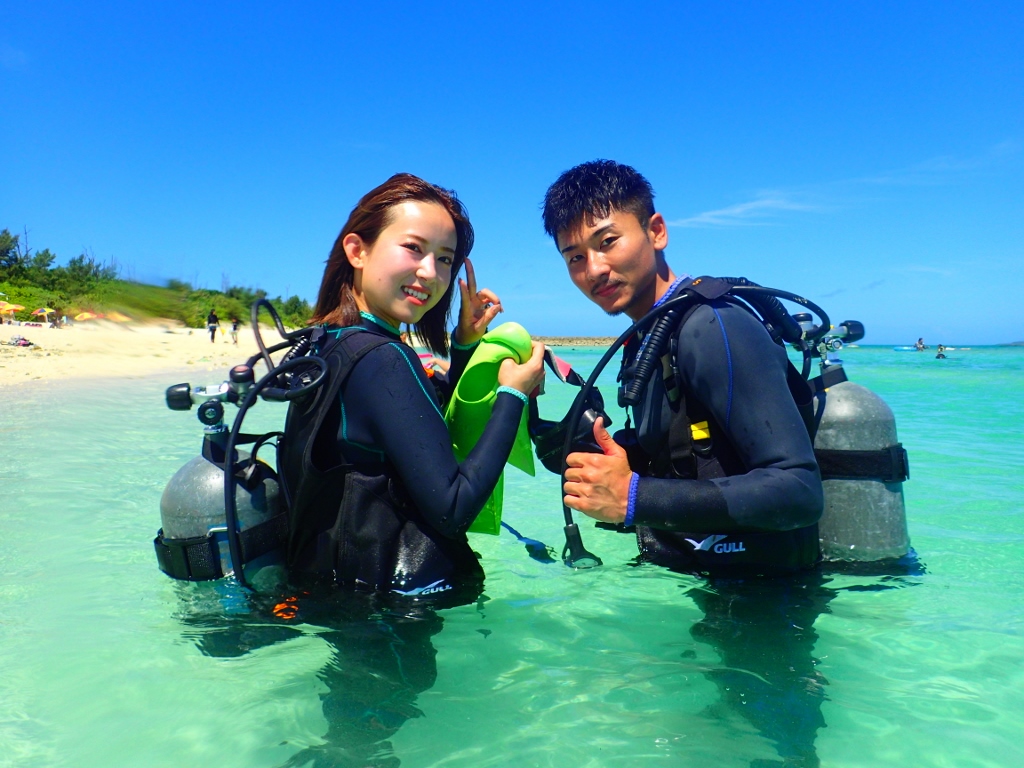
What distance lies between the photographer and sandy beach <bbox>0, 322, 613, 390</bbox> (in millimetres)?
14469

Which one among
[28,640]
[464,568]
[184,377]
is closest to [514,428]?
[464,568]

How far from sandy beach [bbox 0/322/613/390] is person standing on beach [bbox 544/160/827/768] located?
381 inches

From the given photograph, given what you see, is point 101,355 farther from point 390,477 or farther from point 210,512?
point 390,477

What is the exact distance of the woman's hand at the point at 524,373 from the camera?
2.43 metres

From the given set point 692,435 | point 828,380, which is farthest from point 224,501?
point 828,380

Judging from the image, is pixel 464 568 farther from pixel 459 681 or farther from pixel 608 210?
pixel 608 210

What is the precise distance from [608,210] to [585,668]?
171 cm

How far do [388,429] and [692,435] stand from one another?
102 centimetres

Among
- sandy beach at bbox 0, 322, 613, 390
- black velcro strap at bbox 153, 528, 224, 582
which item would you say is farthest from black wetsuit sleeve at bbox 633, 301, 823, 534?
sandy beach at bbox 0, 322, 613, 390

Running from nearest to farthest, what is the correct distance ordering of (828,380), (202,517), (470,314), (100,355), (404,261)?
1. (202,517)
2. (404,261)
3. (828,380)
4. (470,314)
5. (100,355)

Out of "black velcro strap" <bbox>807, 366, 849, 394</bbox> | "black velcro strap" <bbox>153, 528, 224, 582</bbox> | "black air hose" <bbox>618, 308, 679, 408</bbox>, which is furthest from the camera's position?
"black velcro strap" <bbox>807, 366, 849, 394</bbox>

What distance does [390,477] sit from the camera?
2.39m

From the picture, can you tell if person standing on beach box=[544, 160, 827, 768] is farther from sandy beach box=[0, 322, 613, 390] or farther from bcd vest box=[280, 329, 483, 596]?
sandy beach box=[0, 322, 613, 390]

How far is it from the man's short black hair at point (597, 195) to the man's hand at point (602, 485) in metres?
1.06
